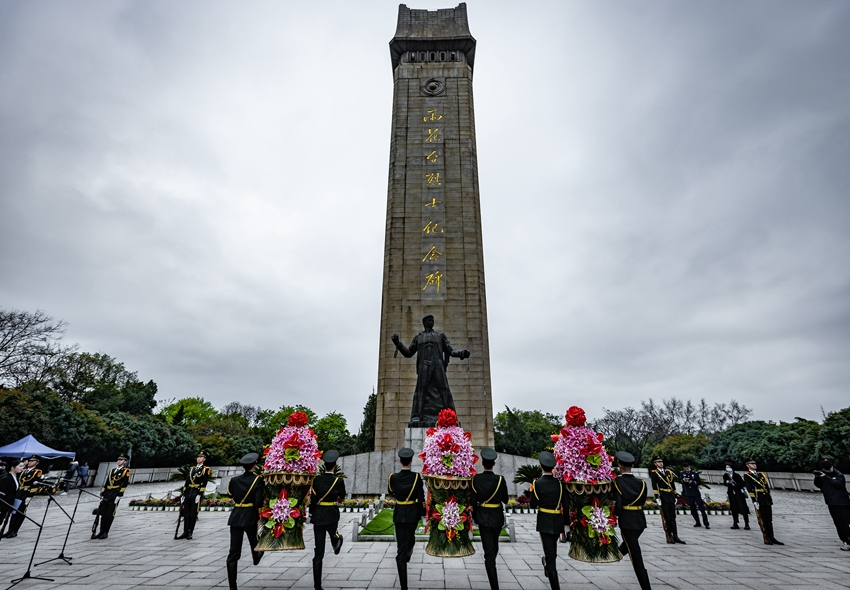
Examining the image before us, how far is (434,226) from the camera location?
23703 millimetres

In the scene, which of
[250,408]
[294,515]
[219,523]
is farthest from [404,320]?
[250,408]

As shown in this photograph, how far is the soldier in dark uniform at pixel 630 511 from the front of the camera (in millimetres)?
5492

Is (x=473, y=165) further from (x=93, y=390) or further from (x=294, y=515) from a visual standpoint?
(x=93, y=390)

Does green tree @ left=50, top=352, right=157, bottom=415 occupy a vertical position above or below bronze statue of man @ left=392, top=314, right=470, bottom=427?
above

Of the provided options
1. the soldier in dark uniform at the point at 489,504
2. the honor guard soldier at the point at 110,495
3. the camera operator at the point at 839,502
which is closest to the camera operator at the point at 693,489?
the camera operator at the point at 839,502

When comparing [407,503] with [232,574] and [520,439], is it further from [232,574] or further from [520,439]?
[520,439]

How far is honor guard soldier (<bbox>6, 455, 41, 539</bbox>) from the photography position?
9578 mm

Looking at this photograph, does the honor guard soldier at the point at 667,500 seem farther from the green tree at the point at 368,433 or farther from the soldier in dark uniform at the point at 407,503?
the green tree at the point at 368,433

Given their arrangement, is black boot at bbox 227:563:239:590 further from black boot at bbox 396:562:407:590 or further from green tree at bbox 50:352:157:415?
green tree at bbox 50:352:157:415

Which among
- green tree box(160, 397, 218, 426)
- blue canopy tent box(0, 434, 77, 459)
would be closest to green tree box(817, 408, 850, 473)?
blue canopy tent box(0, 434, 77, 459)

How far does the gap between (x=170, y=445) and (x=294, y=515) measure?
29.8 meters

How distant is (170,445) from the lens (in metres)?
30.3

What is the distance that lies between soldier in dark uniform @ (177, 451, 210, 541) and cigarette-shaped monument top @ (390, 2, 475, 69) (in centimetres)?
2602

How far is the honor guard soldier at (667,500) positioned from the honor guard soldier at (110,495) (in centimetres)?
1152
